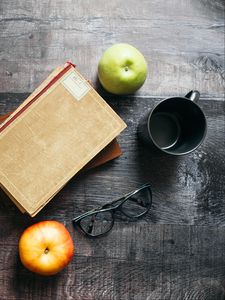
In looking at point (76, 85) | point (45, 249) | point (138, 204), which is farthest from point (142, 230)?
point (76, 85)

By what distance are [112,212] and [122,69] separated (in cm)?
31

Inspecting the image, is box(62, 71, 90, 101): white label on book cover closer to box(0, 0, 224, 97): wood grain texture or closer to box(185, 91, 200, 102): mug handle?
box(0, 0, 224, 97): wood grain texture

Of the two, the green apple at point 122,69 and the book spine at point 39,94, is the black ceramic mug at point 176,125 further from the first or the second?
the book spine at point 39,94

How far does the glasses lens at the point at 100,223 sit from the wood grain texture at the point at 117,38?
0.29 m

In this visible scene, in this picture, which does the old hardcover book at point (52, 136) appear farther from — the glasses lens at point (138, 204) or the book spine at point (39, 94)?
the glasses lens at point (138, 204)

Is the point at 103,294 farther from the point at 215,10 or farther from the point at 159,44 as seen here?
the point at 215,10

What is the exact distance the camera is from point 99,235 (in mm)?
955

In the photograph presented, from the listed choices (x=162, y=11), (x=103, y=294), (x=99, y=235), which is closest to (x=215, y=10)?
(x=162, y=11)

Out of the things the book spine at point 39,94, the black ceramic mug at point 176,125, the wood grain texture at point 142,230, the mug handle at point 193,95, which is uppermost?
the book spine at point 39,94

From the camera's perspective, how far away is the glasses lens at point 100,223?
95cm

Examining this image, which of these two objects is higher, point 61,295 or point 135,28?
point 135,28

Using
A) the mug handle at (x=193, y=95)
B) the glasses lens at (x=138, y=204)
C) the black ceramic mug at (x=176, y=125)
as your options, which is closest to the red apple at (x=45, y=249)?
the glasses lens at (x=138, y=204)

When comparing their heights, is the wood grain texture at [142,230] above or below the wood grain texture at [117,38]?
below

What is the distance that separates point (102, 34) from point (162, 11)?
15 cm
